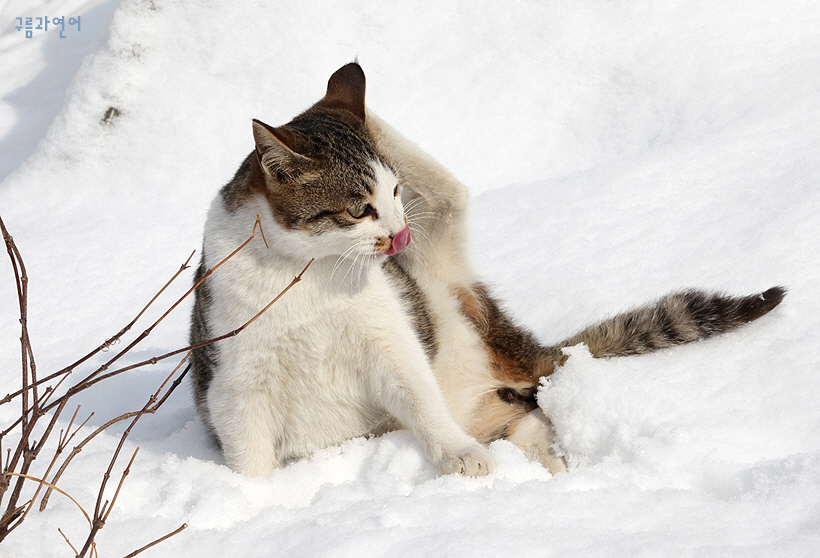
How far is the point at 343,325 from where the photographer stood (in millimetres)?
2162

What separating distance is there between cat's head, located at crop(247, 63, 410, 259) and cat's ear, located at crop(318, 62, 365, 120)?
0.35 metres

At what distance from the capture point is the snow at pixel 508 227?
1.73m

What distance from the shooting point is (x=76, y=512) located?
1.86 m

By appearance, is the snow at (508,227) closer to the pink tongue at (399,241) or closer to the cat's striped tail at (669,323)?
the cat's striped tail at (669,323)

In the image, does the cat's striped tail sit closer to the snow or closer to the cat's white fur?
the snow

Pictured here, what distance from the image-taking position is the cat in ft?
6.76

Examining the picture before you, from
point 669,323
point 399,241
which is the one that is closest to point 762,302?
point 669,323

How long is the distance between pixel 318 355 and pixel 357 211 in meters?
0.49

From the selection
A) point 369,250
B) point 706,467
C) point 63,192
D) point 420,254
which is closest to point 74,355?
point 63,192

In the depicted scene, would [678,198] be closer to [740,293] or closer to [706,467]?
[740,293]

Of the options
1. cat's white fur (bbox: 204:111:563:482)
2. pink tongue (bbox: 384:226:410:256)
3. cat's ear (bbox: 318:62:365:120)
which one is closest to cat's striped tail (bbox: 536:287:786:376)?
cat's white fur (bbox: 204:111:563:482)

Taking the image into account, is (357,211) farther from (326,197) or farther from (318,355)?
(318,355)

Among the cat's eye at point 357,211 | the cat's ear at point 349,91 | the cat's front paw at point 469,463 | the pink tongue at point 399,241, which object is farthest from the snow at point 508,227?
the cat's ear at point 349,91

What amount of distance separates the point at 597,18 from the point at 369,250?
371 centimetres
